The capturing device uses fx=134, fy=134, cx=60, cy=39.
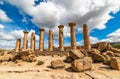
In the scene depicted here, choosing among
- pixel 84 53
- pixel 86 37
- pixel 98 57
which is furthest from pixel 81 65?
pixel 86 37

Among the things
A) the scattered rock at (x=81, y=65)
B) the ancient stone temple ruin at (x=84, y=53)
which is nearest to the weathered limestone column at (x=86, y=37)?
the ancient stone temple ruin at (x=84, y=53)

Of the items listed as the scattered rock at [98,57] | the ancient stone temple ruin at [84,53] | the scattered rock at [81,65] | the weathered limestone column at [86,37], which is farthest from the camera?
the weathered limestone column at [86,37]

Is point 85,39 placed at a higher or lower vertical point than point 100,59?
higher

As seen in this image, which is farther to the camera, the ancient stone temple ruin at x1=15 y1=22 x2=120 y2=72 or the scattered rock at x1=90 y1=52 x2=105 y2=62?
the scattered rock at x1=90 y1=52 x2=105 y2=62

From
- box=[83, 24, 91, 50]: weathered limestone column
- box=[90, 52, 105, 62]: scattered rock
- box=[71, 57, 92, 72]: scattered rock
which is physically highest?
box=[83, 24, 91, 50]: weathered limestone column

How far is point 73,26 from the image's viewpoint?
33.7 metres

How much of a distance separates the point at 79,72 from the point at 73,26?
22453mm

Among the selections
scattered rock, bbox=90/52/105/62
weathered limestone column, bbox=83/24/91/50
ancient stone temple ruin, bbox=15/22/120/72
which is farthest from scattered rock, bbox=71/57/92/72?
weathered limestone column, bbox=83/24/91/50

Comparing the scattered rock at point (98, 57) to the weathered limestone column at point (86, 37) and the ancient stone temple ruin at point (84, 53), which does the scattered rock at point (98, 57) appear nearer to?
the ancient stone temple ruin at point (84, 53)

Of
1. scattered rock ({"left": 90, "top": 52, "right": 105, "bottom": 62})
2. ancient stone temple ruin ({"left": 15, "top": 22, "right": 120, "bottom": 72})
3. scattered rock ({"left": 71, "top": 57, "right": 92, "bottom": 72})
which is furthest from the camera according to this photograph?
scattered rock ({"left": 90, "top": 52, "right": 105, "bottom": 62})

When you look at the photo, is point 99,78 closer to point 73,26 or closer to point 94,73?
point 94,73

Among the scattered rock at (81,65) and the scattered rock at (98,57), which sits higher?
the scattered rock at (98,57)

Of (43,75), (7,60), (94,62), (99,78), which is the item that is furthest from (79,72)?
(7,60)

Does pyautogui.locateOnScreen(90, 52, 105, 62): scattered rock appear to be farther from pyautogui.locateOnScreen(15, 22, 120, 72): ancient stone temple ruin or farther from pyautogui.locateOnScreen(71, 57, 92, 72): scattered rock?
pyautogui.locateOnScreen(71, 57, 92, 72): scattered rock
